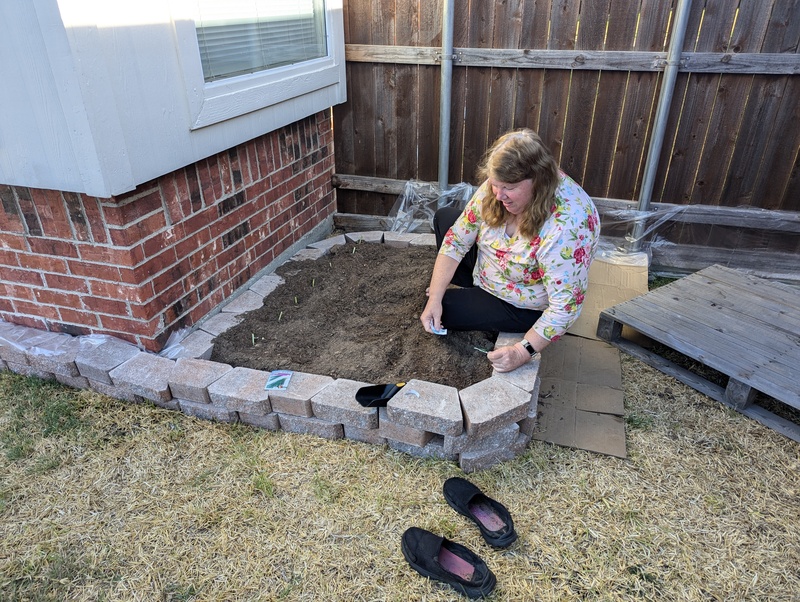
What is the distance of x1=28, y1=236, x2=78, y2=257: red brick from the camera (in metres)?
2.64

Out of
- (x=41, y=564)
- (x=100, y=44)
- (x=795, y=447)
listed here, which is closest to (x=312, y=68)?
(x=100, y=44)

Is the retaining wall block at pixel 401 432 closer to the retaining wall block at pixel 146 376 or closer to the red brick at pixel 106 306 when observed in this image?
the retaining wall block at pixel 146 376

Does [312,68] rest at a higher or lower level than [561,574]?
higher

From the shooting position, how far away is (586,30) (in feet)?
12.5

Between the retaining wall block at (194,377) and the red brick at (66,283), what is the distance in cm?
62

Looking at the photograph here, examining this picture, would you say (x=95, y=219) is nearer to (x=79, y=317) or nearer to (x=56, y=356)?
(x=79, y=317)

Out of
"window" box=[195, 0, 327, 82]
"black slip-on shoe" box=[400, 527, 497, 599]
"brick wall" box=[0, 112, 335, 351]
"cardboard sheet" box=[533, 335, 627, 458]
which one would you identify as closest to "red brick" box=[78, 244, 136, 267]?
"brick wall" box=[0, 112, 335, 351]

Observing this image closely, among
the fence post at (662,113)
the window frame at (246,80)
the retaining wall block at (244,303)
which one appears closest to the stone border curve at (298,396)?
the retaining wall block at (244,303)

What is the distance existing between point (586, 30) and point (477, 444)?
9.94ft

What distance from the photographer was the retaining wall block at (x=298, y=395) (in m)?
2.48

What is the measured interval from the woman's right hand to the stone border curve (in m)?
0.35

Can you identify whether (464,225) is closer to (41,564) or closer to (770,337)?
(770,337)

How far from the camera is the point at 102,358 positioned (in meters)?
2.71

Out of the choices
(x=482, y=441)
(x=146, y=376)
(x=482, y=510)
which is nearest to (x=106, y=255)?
(x=146, y=376)
